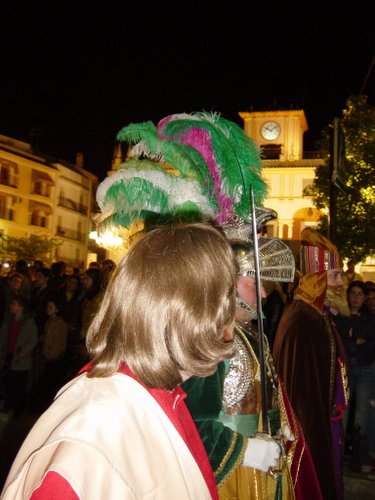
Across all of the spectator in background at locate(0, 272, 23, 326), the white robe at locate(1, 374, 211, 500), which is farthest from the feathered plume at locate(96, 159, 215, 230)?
the spectator in background at locate(0, 272, 23, 326)

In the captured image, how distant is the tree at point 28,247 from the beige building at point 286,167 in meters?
18.7

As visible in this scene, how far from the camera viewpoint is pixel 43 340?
7137 mm

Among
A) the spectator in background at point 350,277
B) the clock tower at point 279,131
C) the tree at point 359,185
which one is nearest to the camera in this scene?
the spectator in background at point 350,277

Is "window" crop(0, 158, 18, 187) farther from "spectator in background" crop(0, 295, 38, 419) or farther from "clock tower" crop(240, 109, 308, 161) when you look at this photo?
"spectator in background" crop(0, 295, 38, 419)

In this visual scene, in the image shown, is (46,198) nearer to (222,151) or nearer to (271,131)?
(271,131)

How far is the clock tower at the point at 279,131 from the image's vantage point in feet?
136

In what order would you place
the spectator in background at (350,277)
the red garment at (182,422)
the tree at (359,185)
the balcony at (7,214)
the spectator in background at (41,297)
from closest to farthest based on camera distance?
the red garment at (182,422) → the spectator in background at (41,297) → the spectator in background at (350,277) → the tree at (359,185) → the balcony at (7,214)

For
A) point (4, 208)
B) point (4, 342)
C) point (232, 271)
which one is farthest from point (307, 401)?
point (4, 208)

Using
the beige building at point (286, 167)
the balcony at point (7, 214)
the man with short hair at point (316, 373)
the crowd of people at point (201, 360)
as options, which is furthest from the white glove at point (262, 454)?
the balcony at point (7, 214)

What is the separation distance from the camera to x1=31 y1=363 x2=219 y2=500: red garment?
1.11 metres

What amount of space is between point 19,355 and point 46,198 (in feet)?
122

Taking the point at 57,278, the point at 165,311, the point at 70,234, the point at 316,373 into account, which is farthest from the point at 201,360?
the point at 70,234

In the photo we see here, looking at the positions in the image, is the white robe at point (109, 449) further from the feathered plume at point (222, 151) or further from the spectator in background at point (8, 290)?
the spectator in background at point (8, 290)

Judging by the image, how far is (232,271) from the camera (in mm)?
1616
